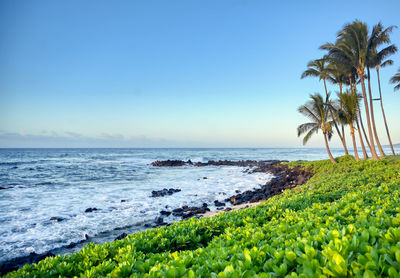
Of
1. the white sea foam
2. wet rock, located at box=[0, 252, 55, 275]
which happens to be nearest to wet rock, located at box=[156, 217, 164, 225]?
the white sea foam

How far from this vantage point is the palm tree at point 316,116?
62.0ft

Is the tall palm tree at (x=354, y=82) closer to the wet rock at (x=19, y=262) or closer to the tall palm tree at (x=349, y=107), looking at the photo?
the tall palm tree at (x=349, y=107)

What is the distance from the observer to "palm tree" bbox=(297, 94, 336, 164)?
18906 millimetres

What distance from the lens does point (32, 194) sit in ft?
47.1

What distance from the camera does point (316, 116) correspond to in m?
19.7

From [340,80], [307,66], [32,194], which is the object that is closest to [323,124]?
[340,80]

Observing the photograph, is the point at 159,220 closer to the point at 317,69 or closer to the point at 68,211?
the point at 68,211

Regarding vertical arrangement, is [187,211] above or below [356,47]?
below

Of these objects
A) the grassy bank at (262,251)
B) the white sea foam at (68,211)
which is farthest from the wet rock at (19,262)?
the grassy bank at (262,251)

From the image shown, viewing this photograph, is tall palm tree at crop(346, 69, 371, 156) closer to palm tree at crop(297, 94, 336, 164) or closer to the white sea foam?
palm tree at crop(297, 94, 336, 164)

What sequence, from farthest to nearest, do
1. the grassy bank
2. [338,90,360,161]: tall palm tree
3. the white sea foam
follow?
[338,90,360,161]: tall palm tree
the white sea foam
the grassy bank

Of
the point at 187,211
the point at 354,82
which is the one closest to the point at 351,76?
Answer: the point at 354,82

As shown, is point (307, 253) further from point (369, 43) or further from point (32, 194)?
point (369, 43)

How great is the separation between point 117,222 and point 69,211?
10.9 ft
